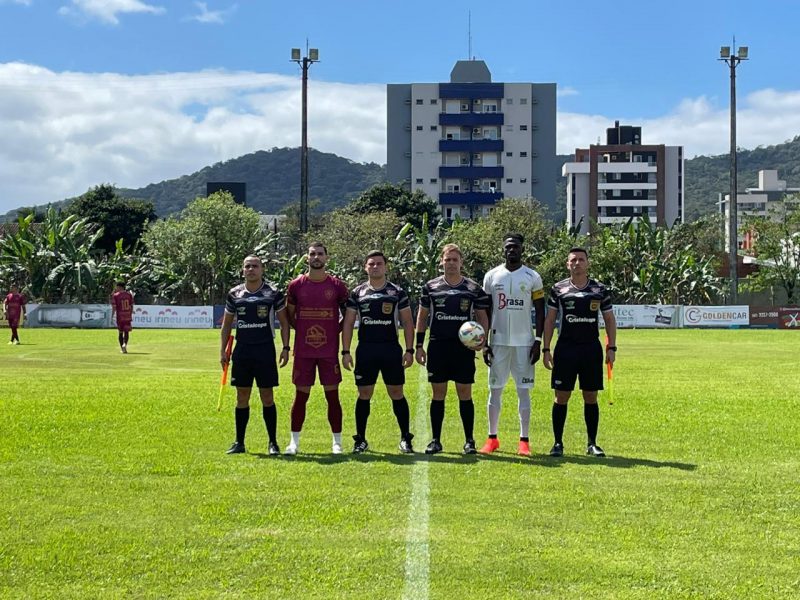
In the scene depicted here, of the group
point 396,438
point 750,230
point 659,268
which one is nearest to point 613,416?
point 396,438

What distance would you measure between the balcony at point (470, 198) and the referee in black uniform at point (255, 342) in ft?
342

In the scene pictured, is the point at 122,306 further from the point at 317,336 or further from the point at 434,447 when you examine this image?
the point at 434,447

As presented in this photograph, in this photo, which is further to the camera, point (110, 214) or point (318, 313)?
point (110, 214)

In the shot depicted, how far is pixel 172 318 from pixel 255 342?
40.9 m

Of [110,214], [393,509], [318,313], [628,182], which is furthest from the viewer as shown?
[628,182]

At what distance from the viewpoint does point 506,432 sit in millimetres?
12414

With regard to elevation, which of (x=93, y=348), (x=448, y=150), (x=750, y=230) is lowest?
(x=93, y=348)

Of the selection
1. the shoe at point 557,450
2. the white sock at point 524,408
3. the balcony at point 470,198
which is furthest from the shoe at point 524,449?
the balcony at point 470,198

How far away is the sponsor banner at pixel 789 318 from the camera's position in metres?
51.7

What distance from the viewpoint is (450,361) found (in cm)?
1052

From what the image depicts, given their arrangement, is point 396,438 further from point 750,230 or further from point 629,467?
point 750,230

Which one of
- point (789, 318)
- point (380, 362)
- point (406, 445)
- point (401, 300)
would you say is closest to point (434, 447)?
point (406, 445)

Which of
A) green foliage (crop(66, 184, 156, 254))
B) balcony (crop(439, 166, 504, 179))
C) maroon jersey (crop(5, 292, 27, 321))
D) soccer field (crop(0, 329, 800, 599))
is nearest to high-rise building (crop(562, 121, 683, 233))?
balcony (crop(439, 166, 504, 179))

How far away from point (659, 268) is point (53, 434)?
50.8 meters
